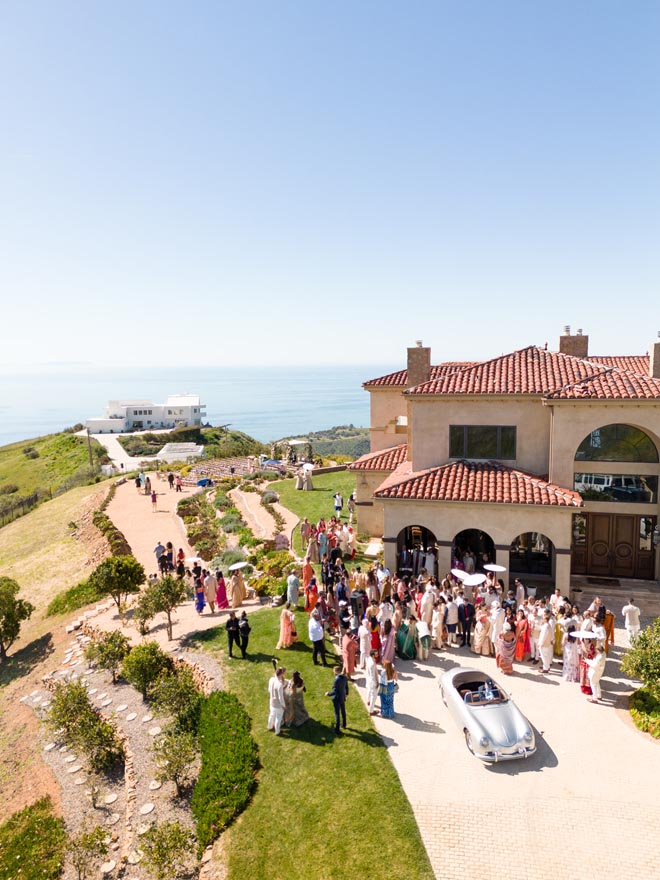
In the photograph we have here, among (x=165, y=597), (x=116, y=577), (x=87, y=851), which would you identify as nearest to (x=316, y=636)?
(x=165, y=597)

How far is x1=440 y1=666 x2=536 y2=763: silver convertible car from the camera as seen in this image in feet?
39.0

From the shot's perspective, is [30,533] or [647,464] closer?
[647,464]

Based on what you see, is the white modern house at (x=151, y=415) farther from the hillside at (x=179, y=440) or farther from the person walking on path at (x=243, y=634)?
the person walking on path at (x=243, y=634)

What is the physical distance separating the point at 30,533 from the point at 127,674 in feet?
88.7

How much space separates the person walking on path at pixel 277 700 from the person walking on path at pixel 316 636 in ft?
8.01

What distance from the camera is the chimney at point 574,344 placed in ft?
84.4

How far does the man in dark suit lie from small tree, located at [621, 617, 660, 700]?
7173mm

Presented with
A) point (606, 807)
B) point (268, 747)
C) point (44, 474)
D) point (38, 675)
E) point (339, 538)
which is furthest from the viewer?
point (44, 474)

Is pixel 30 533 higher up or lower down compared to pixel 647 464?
lower down

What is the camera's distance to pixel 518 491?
20.2m

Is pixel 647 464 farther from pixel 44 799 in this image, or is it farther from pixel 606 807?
pixel 44 799

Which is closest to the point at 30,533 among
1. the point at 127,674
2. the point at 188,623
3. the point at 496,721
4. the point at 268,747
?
the point at 188,623

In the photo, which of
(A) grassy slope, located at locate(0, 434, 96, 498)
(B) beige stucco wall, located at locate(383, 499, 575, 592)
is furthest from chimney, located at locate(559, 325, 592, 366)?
(A) grassy slope, located at locate(0, 434, 96, 498)

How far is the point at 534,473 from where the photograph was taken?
73.1 feet
